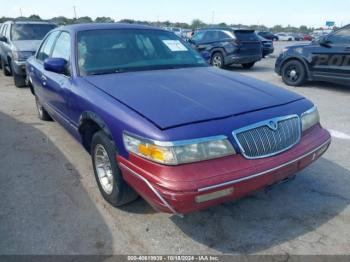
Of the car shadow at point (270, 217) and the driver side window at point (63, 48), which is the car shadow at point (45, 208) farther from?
the driver side window at point (63, 48)

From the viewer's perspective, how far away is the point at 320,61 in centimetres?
800

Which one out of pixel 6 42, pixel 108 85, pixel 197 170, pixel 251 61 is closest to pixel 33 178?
pixel 108 85

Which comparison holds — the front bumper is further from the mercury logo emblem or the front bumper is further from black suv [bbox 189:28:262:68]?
black suv [bbox 189:28:262:68]

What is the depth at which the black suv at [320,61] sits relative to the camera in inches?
298

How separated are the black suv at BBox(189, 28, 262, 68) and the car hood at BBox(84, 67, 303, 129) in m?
8.23

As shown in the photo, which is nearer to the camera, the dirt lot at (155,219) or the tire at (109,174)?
the dirt lot at (155,219)

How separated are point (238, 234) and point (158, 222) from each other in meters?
0.70

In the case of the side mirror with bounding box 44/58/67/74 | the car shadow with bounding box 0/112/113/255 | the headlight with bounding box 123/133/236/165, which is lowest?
the car shadow with bounding box 0/112/113/255

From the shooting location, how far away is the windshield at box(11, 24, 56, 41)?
9.32 meters

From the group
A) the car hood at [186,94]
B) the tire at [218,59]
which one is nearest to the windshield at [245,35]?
the tire at [218,59]

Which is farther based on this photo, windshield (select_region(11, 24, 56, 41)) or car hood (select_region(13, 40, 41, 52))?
windshield (select_region(11, 24, 56, 41))

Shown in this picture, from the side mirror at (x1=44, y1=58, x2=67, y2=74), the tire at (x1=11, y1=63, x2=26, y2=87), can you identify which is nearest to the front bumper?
the side mirror at (x1=44, y1=58, x2=67, y2=74)

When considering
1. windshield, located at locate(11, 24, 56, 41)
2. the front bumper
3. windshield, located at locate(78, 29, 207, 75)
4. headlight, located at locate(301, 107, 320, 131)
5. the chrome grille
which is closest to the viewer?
the front bumper

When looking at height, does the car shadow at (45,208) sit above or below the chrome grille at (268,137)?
below
